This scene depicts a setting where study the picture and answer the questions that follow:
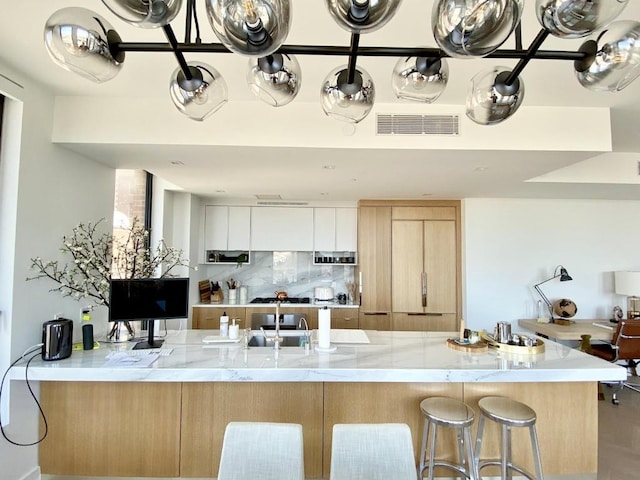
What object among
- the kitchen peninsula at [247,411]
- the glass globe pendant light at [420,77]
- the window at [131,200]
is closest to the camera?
the glass globe pendant light at [420,77]

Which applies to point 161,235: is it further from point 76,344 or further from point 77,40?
point 77,40

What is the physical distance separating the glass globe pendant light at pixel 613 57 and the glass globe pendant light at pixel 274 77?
1.02 meters

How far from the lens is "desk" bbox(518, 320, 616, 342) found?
12.4ft

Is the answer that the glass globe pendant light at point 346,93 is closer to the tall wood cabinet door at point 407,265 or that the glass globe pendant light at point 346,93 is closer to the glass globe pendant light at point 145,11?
the glass globe pendant light at point 145,11

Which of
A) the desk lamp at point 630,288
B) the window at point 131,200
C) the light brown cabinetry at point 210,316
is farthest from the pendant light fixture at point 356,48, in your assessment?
the desk lamp at point 630,288

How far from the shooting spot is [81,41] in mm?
1062

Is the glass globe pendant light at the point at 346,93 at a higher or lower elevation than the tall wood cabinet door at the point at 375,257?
higher

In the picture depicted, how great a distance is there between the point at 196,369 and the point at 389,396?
1270mm

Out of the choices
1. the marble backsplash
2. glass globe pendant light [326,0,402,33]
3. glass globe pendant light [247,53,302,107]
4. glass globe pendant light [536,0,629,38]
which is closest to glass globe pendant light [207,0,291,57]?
glass globe pendant light [326,0,402,33]

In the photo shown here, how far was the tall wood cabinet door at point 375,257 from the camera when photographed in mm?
4828

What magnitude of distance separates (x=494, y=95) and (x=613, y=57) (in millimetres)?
357

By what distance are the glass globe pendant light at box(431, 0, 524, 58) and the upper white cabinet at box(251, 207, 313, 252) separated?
4.29m

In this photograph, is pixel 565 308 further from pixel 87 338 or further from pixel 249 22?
pixel 87 338

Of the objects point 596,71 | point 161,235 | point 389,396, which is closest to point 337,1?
point 596,71
